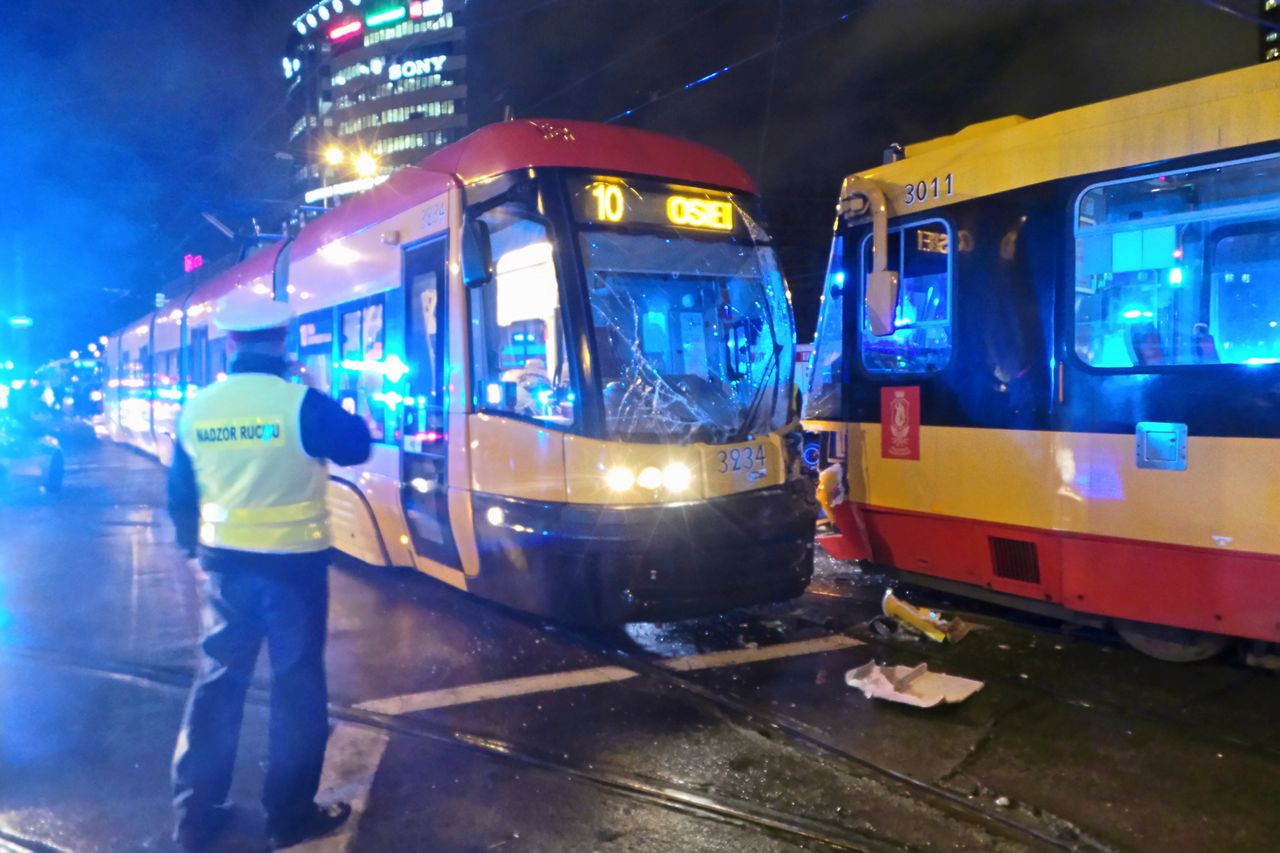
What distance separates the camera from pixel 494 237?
596cm

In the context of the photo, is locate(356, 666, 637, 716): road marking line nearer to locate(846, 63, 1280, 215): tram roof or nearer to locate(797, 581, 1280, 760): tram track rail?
locate(797, 581, 1280, 760): tram track rail

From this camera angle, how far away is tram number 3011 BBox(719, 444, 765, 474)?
575 centimetres

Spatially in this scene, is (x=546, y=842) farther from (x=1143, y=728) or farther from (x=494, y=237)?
(x=494, y=237)

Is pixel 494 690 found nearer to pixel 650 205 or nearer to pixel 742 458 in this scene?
pixel 742 458

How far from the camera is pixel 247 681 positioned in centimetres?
373

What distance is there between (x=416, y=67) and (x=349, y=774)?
105636mm

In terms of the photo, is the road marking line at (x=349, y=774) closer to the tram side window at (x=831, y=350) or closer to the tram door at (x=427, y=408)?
the tram door at (x=427, y=408)

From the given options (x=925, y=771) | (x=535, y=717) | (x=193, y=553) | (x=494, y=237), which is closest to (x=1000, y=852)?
(x=925, y=771)

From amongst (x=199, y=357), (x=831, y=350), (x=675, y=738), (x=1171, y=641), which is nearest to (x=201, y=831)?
(x=675, y=738)

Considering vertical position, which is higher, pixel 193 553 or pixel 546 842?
pixel 193 553

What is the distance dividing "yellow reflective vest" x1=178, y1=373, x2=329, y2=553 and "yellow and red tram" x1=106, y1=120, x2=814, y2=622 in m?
2.00

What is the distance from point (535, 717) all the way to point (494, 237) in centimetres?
289

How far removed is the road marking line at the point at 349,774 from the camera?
3.70 meters

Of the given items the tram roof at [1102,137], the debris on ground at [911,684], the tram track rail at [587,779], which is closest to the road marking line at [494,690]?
the tram track rail at [587,779]
